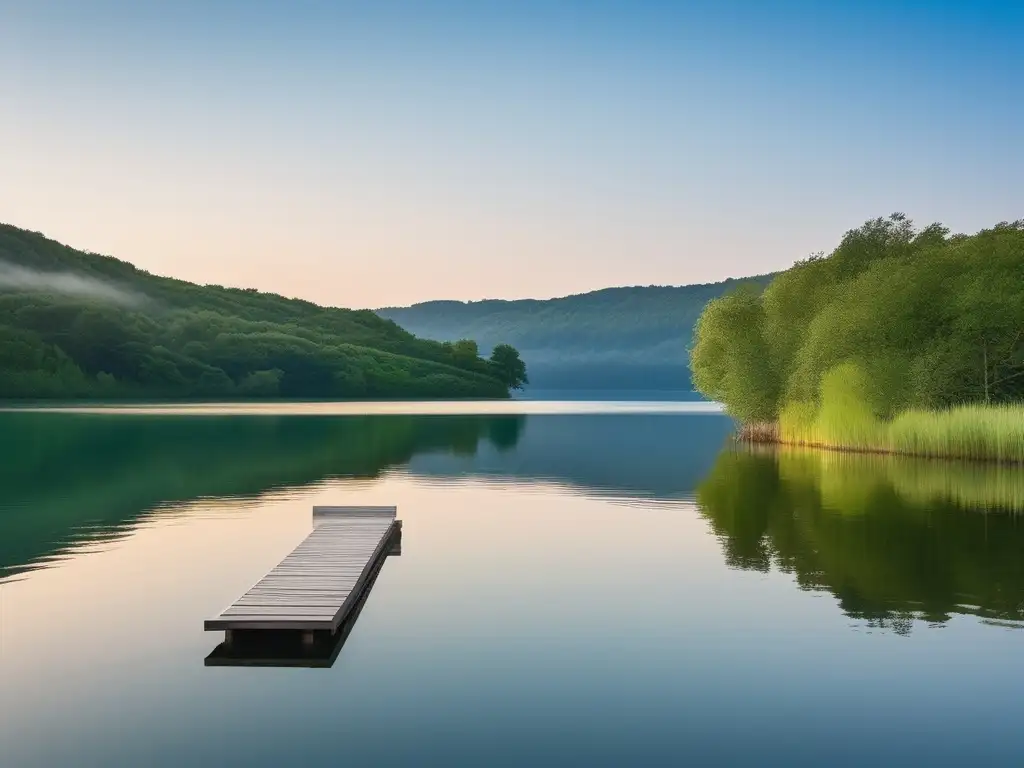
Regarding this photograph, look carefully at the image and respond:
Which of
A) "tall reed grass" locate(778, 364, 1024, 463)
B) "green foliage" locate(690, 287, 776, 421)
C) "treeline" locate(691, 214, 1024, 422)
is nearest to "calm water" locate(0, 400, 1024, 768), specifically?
"tall reed grass" locate(778, 364, 1024, 463)

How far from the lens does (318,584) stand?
16219 millimetres

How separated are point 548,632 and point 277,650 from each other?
410cm

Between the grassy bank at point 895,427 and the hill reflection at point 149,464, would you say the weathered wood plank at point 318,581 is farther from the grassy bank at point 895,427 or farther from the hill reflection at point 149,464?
the grassy bank at point 895,427

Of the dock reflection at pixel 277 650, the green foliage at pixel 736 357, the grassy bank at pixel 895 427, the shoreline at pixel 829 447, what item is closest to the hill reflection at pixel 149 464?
the dock reflection at pixel 277 650

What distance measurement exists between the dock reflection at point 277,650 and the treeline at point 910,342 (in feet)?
143

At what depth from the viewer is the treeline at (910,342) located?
51.4 metres

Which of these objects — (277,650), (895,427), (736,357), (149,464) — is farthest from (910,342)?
(277,650)

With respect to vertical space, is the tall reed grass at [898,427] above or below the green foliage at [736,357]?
below

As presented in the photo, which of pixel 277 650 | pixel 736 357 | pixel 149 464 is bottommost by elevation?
pixel 149 464

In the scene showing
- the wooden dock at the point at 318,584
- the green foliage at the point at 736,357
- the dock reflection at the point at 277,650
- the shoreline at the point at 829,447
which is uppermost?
the green foliage at the point at 736,357

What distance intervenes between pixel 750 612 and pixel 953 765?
684 cm

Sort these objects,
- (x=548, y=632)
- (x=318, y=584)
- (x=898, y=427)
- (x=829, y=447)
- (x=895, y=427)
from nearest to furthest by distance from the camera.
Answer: (x=548, y=632)
(x=318, y=584)
(x=898, y=427)
(x=895, y=427)
(x=829, y=447)

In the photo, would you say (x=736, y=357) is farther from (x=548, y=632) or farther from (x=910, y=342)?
(x=548, y=632)

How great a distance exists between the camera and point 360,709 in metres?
11.8
